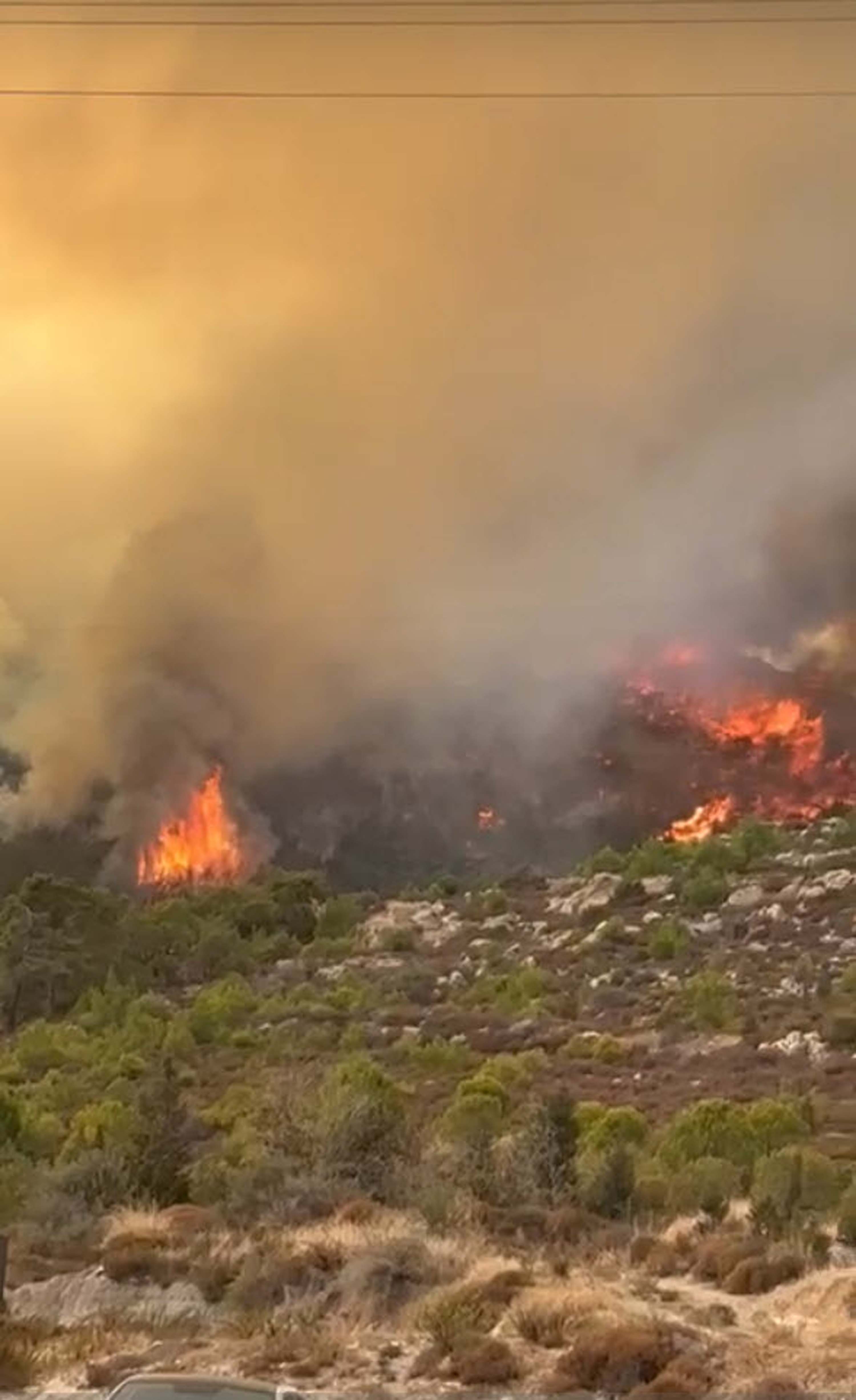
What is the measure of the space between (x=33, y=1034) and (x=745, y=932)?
5.12 metres

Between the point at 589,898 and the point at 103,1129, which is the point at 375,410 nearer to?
the point at 589,898

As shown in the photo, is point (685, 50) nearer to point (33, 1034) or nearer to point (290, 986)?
point (290, 986)

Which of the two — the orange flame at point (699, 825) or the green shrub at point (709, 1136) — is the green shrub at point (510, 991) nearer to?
the green shrub at point (709, 1136)

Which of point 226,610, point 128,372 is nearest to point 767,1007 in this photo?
point 226,610

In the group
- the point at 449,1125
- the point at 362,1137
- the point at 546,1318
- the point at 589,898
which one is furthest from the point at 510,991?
the point at 546,1318

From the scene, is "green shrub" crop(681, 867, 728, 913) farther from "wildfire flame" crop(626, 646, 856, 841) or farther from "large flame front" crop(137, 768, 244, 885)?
"large flame front" crop(137, 768, 244, 885)

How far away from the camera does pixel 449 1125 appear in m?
10.6

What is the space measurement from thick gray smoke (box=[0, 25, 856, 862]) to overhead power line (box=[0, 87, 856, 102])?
0.08 metres

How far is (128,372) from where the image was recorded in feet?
40.9

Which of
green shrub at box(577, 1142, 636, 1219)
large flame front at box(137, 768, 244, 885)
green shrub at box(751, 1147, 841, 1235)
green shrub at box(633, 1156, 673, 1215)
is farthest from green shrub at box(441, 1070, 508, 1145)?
large flame front at box(137, 768, 244, 885)

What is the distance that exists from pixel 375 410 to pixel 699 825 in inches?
158

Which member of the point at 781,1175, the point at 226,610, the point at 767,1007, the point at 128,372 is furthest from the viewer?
the point at 128,372

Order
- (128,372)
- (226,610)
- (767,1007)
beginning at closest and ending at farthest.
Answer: (767,1007)
(226,610)
(128,372)

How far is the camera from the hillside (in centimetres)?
916
